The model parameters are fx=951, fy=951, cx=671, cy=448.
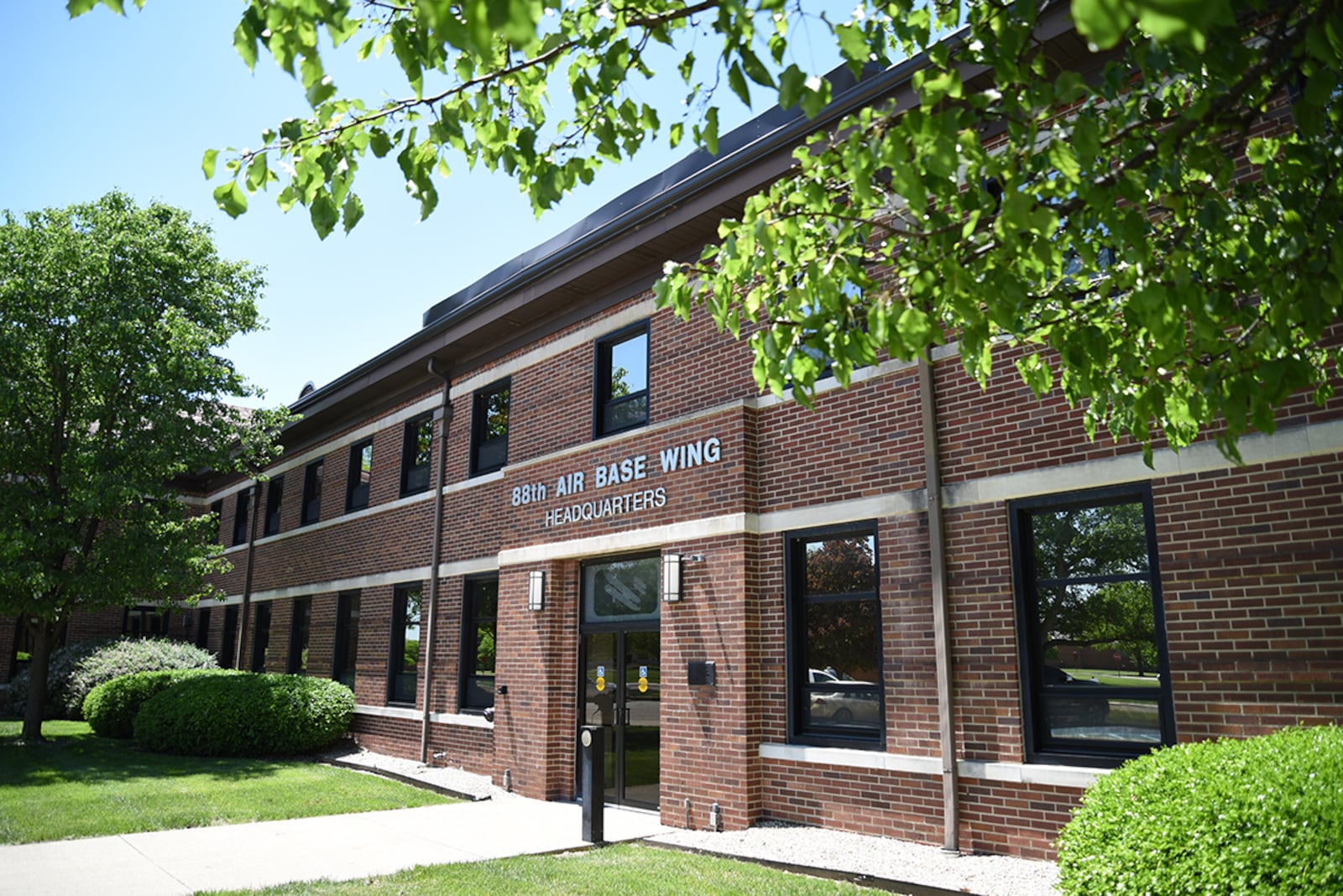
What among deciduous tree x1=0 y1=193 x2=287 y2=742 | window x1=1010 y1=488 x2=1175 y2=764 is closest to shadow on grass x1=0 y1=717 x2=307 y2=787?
deciduous tree x1=0 y1=193 x2=287 y2=742

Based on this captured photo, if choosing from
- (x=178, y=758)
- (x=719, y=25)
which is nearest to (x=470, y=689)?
(x=178, y=758)

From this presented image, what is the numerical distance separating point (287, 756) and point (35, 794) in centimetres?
501

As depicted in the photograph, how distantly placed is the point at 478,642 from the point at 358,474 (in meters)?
6.21

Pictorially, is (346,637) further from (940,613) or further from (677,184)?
(940,613)

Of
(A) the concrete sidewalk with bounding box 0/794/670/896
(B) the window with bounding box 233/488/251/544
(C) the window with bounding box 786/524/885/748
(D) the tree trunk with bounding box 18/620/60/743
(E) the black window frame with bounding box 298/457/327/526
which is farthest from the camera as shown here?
(B) the window with bounding box 233/488/251/544

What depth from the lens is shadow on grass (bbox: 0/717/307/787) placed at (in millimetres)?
13441

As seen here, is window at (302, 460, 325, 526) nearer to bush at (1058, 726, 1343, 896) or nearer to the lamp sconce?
the lamp sconce

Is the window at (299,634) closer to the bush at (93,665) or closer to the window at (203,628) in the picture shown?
the bush at (93,665)

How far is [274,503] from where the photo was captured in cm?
2316

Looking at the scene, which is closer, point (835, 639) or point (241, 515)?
point (835, 639)

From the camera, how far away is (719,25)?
3580mm

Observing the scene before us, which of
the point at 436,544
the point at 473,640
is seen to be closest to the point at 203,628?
the point at 436,544

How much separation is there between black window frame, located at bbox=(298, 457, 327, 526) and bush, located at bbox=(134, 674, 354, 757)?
15.0ft

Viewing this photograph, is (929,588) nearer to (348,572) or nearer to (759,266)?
(759,266)
